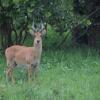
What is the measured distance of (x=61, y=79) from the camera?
11234 millimetres

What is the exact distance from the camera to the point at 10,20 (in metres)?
15.4

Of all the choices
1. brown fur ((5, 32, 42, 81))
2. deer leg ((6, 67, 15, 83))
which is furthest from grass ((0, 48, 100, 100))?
brown fur ((5, 32, 42, 81))

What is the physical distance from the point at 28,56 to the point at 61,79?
1007 mm

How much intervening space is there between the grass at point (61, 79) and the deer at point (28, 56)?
21 cm

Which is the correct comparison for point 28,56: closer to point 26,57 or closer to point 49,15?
point 26,57

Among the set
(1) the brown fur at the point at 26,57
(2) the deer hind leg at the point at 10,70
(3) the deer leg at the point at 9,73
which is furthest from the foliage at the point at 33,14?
(3) the deer leg at the point at 9,73

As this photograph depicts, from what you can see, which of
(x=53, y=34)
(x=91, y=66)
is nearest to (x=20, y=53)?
(x=91, y=66)

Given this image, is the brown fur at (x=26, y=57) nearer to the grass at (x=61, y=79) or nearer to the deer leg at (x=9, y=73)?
the deer leg at (x=9, y=73)

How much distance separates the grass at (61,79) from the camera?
965 cm

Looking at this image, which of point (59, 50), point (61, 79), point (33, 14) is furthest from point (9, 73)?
point (59, 50)

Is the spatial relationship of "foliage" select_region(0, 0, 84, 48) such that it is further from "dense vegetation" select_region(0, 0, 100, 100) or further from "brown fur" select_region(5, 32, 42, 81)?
"brown fur" select_region(5, 32, 42, 81)

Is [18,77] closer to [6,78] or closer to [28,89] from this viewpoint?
[6,78]

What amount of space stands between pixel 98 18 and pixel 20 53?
5.18 metres

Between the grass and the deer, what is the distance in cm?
21
